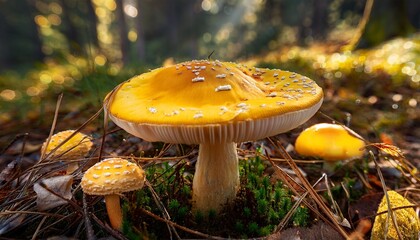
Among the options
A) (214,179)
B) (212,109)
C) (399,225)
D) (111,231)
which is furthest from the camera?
(214,179)

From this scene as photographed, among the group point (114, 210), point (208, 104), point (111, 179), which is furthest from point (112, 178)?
point (208, 104)

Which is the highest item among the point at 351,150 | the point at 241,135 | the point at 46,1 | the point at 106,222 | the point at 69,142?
the point at 241,135

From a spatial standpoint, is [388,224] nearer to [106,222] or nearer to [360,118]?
[106,222]

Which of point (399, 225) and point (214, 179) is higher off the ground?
point (214, 179)

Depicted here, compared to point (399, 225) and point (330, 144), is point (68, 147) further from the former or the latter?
point (399, 225)

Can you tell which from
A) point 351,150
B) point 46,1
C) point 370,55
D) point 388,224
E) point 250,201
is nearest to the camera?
point 388,224

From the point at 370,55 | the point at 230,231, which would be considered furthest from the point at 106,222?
the point at 370,55
